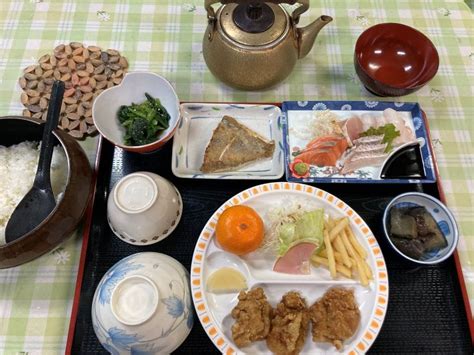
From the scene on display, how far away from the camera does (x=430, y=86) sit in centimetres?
204

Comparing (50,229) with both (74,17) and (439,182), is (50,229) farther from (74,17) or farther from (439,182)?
(439,182)

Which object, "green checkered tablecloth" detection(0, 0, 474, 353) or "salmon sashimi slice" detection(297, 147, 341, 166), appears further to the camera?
"green checkered tablecloth" detection(0, 0, 474, 353)

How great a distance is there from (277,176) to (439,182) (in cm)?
72

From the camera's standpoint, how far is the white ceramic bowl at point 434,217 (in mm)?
1480

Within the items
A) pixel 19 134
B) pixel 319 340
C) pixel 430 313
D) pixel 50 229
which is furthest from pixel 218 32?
pixel 430 313

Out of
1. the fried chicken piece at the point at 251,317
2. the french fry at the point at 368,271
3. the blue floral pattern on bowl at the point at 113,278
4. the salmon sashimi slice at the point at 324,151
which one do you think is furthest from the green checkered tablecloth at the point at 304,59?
the fried chicken piece at the point at 251,317

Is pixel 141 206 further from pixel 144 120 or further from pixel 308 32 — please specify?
pixel 308 32

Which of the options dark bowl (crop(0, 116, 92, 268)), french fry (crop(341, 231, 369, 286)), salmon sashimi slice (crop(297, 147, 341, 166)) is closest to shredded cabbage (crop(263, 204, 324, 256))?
french fry (crop(341, 231, 369, 286))

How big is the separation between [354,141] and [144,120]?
963 millimetres

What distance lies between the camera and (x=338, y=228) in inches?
60.1

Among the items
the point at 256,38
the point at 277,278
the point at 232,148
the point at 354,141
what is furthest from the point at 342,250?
the point at 256,38

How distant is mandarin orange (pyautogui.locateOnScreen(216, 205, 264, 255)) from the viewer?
141 centimetres

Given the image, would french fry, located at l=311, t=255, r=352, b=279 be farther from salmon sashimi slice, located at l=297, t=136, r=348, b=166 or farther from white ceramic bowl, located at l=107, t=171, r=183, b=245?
white ceramic bowl, located at l=107, t=171, r=183, b=245

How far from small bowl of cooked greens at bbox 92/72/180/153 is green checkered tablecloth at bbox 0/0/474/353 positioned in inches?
7.9
